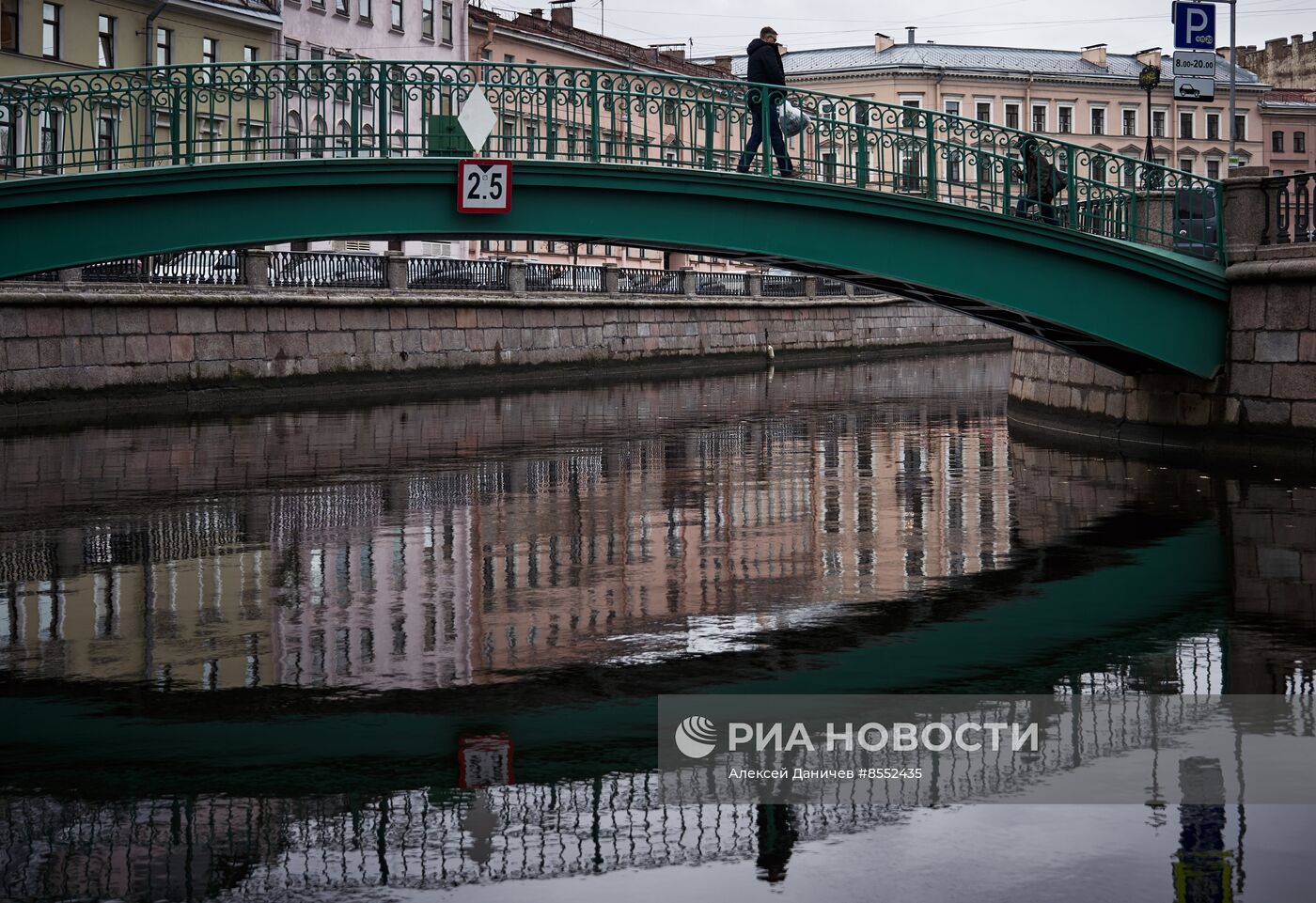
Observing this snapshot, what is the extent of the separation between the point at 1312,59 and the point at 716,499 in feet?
317

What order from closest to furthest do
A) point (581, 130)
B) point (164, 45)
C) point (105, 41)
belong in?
point (581, 130), point (105, 41), point (164, 45)

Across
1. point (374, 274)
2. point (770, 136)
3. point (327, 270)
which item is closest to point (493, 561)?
point (770, 136)

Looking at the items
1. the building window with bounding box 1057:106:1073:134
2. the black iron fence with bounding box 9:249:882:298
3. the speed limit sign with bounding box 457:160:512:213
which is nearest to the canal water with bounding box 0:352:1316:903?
the speed limit sign with bounding box 457:160:512:213

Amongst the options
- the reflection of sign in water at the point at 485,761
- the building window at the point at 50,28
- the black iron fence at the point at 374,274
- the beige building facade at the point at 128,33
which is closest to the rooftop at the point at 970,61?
the black iron fence at the point at 374,274

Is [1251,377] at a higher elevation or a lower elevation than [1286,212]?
lower

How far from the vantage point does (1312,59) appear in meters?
102

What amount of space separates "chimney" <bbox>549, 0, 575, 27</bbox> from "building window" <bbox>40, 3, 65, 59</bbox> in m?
26.2

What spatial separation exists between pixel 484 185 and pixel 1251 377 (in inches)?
314

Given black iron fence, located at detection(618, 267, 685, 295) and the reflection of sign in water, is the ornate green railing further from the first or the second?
black iron fence, located at detection(618, 267, 685, 295)

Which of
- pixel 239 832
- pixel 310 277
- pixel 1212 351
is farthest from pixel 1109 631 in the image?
pixel 310 277

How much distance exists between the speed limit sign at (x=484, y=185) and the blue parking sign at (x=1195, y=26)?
26.9ft

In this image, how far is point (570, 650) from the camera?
8.66 meters

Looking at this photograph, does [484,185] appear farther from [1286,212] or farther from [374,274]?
[374,274]

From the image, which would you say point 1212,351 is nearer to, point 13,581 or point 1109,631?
point 1109,631
